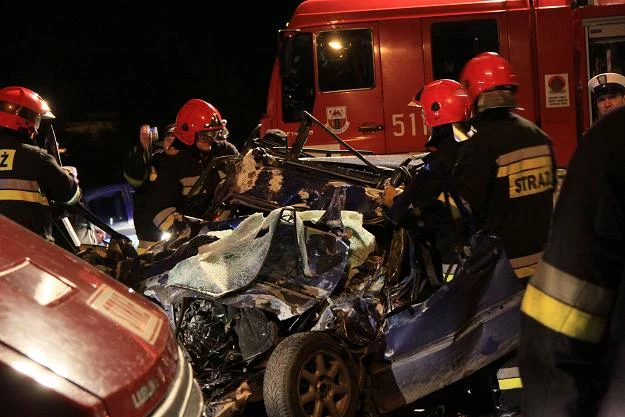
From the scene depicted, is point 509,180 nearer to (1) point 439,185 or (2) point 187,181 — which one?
(1) point 439,185

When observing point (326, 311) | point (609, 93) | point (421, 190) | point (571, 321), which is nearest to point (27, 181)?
point (326, 311)

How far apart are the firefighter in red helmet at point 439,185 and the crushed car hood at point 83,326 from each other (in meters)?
1.83

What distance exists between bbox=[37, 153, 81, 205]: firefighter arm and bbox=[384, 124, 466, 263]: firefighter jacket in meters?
2.09

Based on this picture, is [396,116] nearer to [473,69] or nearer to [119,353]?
[473,69]

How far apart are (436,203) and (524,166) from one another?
1.63 feet

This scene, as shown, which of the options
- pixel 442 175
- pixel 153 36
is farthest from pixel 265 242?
pixel 153 36

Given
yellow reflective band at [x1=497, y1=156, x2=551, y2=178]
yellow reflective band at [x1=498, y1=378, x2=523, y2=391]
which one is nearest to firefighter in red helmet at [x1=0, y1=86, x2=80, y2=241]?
yellow reflective band at [x1=497, y1=156, x2=551, y2=178]

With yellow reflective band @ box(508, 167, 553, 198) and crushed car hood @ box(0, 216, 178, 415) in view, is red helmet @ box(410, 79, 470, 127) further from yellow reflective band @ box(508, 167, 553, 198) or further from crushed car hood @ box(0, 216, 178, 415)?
crushed car hood @ box(0, 216, 178, 415)

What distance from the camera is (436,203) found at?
418 cm

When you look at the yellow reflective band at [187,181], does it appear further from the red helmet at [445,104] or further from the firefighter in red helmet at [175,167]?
the red helmet at [445,104]

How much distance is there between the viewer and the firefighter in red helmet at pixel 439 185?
159 inches

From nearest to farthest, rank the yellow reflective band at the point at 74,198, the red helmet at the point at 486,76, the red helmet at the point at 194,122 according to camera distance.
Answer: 1. the red helmet at the point at 486,76
2. the yellow reflective band at the point at 74,198
3. the red helmet at the point at 194,122

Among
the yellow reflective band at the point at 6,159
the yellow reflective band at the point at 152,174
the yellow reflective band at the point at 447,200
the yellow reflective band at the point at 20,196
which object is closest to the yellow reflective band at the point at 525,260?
the yellow reflective band at the point at 447,200

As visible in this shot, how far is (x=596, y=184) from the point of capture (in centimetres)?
146
